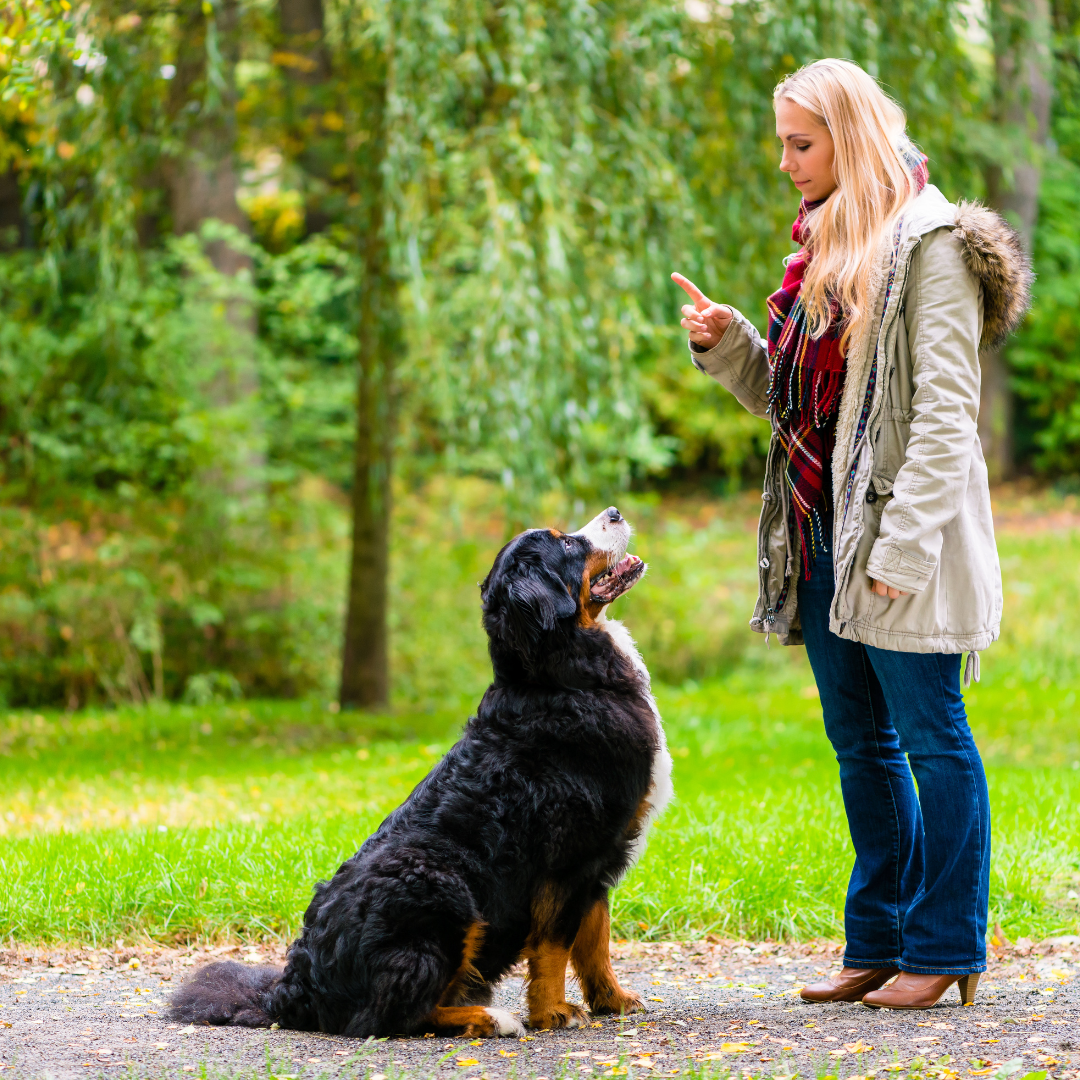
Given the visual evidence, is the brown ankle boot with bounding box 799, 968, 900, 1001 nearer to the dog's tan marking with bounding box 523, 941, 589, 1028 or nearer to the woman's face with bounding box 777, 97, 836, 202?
the dog's tan marking with bounding box 523, 941, 589, 1028

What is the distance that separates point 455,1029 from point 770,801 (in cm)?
276

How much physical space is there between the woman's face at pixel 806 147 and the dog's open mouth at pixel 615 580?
3.56 ft

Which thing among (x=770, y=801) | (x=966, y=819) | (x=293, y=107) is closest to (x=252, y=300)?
(x=293, y=107)

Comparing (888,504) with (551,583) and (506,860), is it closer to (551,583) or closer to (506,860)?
(551,583)

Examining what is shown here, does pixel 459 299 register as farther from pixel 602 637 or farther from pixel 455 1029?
pixel 455 1029

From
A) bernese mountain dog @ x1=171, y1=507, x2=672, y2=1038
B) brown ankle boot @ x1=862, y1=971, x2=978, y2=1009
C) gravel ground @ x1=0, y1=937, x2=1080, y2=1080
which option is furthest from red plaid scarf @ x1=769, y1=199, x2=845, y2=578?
gravel ground @ x1=0, y1=937, x2=1080, y2=1080

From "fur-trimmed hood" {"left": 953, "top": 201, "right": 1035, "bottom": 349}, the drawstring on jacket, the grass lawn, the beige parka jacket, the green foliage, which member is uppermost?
the green foliage

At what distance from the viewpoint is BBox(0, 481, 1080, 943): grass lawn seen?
13.9 feet

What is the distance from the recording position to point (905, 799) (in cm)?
314

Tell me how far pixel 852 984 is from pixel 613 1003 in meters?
0.63

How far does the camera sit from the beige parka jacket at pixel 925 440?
2.74 metres

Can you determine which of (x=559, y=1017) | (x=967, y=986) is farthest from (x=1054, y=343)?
(x=559, y=1017)

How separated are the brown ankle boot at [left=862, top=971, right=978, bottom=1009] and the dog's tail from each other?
157 cm

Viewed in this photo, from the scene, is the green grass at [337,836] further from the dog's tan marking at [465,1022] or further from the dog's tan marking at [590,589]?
the dog's tan marking at [590,589]
